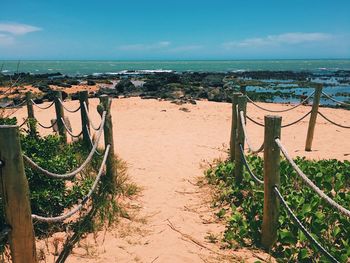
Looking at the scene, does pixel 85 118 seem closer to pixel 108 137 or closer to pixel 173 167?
pixel 108 137

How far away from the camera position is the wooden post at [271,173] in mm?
3391

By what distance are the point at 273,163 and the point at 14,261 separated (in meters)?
2.52

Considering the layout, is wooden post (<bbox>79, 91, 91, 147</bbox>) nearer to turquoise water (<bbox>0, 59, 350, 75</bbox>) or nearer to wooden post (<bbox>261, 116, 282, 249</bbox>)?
wooden post (<bbox>261, 116, 282, 249</bbox>)

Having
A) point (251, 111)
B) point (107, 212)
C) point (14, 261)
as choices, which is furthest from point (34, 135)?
point (251, 111)

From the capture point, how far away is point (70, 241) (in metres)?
3.77

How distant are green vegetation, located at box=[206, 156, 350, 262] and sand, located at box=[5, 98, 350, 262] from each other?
21cm

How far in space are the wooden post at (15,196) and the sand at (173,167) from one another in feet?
3.61

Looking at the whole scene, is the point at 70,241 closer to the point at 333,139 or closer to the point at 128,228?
the point at 128,228

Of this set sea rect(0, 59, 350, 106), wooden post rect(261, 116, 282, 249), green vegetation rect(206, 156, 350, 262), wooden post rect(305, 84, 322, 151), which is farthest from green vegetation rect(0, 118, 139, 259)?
wooden post rect(305, 84, 322, 151)

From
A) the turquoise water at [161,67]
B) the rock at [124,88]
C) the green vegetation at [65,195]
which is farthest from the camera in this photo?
the turquoise water at [161,67]

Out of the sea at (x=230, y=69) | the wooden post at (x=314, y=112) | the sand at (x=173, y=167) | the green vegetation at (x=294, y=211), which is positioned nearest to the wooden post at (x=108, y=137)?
the sand at (x=173, y=167)

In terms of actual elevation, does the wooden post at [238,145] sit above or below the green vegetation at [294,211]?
above

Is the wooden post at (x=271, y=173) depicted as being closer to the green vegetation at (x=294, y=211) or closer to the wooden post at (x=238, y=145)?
the green vegetation at (x=294, y=211)

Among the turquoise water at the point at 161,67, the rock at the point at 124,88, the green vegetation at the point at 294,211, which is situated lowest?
the green vegetation at the point at 294,211
